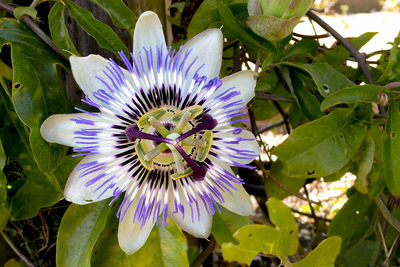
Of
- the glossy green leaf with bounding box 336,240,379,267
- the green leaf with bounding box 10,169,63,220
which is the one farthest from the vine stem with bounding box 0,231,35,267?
the glossy green leaf with bounding box 336,240,379,267

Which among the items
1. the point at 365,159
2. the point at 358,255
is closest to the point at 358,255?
the point at 358,255

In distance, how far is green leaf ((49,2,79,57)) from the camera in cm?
82

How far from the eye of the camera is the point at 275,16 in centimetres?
83

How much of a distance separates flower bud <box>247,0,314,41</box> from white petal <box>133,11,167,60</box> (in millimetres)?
177

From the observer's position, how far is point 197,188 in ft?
2.67

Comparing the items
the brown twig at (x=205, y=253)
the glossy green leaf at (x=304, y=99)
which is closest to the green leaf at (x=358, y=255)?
the brown twig at (x=205, y=253)

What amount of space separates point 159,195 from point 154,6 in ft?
1.30

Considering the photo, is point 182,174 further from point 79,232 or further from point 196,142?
point 79,232

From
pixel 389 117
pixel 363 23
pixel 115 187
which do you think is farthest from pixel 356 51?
pixel 363 23

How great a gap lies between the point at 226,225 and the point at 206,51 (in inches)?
12.5

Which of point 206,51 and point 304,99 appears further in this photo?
point 304,99

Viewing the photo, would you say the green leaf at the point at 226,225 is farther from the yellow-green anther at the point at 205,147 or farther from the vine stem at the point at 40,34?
the vine stem at the point at 40,34

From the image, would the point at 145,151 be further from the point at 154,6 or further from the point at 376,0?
the point at 376,0

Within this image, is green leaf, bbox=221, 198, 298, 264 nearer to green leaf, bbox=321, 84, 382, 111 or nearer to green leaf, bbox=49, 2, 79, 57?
green leaf, bbox=321, 84, 382, 111
